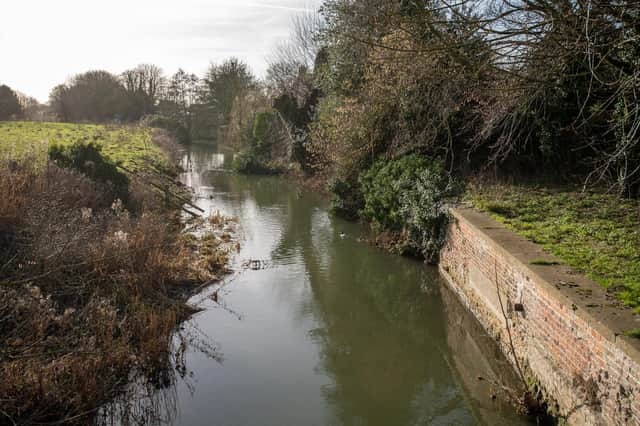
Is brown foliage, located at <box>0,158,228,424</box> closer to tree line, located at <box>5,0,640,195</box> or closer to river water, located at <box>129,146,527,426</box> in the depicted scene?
river water, located at <box>129,146,527,426</box>

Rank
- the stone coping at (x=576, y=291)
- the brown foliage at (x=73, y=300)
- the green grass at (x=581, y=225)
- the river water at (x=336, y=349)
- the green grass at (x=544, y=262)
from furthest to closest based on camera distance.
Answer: the green grass at (x=544, y=262) → the river water at (x=336, y=349) → the green grass at (x=581, y=225) → the brown foliage at (x=73, y=300) → the stone coping at (x=576, y=291)

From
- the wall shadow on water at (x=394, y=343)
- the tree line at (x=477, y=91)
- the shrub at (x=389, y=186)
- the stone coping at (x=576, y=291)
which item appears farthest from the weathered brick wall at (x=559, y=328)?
the shrub at (x=389, y=186)

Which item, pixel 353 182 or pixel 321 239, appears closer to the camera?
pixel 321 239

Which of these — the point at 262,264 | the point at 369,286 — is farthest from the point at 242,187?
the point at 369,286

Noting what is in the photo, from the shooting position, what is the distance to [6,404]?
5098mm

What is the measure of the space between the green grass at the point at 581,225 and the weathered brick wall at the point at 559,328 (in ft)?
0.92

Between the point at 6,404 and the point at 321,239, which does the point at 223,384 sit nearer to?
the point at 6,404

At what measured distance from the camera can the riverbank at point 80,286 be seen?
5.38 meters

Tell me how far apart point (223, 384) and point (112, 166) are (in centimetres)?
950

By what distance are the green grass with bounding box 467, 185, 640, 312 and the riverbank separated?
18.9ft

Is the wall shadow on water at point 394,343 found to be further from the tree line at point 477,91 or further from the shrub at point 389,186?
the tree line at point 477,91

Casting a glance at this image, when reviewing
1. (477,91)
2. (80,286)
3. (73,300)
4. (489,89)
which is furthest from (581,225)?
(73,300)

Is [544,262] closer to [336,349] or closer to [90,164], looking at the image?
[336,349]

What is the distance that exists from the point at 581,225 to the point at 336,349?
4.54m
